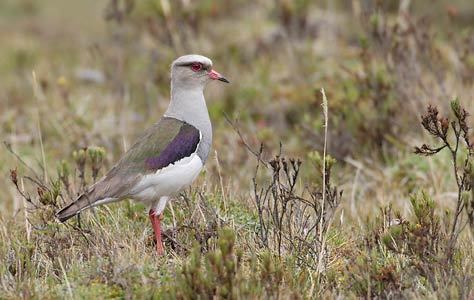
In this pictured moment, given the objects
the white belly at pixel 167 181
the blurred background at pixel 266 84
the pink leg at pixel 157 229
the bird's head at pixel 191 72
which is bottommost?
the pink leg at pixel 157 229

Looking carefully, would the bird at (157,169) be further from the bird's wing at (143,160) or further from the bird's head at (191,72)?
the bird's head at (191,72)

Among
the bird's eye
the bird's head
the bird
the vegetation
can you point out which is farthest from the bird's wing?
the bird's eye

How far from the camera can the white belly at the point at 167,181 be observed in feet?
17.6

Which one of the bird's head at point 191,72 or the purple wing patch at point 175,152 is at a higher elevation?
the bird's head at point 191,72

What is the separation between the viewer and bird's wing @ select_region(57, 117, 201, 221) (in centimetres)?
526

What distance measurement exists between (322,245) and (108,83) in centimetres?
790

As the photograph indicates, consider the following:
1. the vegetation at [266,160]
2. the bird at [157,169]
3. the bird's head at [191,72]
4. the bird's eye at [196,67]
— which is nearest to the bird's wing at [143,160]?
the bird at [157,169]

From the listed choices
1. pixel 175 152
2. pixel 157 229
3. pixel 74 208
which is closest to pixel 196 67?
pixel 175 152

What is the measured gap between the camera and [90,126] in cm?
991

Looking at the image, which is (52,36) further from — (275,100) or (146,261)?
(146,261)

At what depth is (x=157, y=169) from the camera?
541 cm

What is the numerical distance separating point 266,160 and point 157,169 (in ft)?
4.64

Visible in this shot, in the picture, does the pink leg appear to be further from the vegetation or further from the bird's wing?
the bird's wing

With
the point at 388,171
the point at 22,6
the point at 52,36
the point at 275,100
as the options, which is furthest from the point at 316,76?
the point at 22,6
